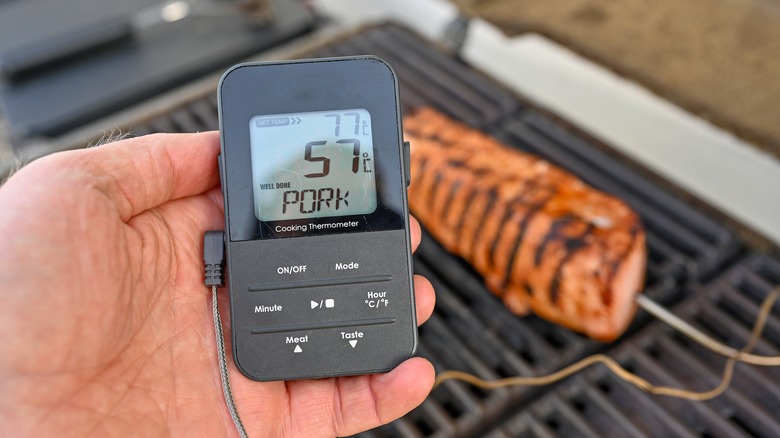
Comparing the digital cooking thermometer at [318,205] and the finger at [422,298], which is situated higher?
the digital cooking thermometer at [318,205]

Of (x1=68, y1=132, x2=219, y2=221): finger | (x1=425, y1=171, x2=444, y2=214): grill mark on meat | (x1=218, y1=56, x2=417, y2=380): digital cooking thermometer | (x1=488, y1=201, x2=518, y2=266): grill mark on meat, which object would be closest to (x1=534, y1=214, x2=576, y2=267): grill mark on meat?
(x1=488, y1=201, x2=518, y2=266): grill mark on meat

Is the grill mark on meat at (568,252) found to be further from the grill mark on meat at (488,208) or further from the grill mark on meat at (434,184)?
the grill mark on meat at (434,184)

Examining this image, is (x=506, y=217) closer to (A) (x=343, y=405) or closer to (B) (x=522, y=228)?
(B) (x=522, y=228)

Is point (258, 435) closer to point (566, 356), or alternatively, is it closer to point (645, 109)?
point (566, 356)

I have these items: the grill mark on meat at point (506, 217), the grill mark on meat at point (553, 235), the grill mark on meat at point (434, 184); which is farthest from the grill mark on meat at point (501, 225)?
the grill mark on meat at point (434, 184)

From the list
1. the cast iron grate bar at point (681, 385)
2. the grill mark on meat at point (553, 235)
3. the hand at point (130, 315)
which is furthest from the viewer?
the grill mark on meat at point (553, 235)

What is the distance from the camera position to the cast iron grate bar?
155 cm

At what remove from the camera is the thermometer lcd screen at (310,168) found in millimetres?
1302

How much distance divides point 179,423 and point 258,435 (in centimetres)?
Answer: 13

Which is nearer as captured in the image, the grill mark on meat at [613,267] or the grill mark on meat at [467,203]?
the grill mark on meat at [613,267]

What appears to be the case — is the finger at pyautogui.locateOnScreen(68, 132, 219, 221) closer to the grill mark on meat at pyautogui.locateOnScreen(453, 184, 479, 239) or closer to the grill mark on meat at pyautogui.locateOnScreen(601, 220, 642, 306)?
the grill mark on meat at pyautogui.locateOnScreen(453, 184, 479, 239)

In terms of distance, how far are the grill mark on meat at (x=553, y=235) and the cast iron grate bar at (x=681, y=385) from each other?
29 cm

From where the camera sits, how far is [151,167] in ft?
4.19

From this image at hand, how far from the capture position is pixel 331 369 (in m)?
1.24
